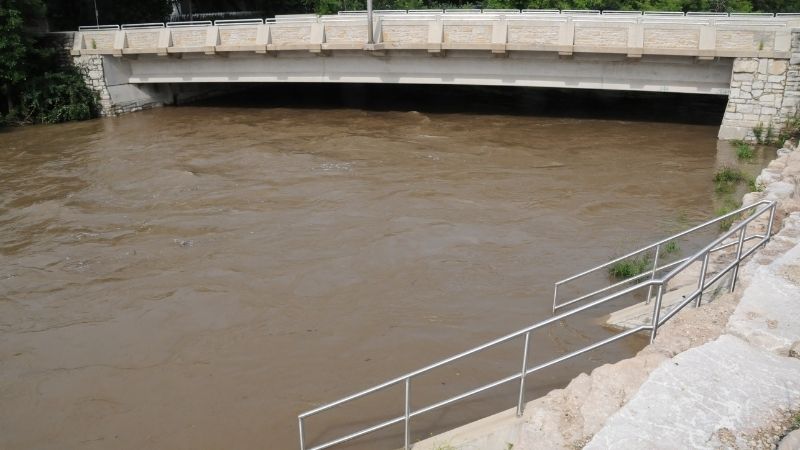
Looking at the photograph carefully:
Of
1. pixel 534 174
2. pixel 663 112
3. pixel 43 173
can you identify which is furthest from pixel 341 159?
pixel 663 112

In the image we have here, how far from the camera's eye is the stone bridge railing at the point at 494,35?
17.7 meters

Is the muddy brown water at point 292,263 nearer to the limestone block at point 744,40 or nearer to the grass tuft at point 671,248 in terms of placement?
the grass tuft at point 671,248

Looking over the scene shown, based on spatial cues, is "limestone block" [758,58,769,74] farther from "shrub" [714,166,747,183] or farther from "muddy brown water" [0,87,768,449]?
"shrub" [714,166,747,183]

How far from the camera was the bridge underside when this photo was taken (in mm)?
18828

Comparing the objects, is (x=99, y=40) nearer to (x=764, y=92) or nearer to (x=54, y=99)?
(x=54, y=99)

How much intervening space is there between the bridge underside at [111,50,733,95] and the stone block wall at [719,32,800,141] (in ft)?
1.72

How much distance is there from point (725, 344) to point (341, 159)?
13.7m

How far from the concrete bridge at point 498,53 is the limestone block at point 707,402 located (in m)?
15.2

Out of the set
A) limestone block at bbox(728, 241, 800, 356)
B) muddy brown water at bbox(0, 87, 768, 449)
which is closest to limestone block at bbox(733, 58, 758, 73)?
muddy brown water at bbox(0, 87, 768, 449)

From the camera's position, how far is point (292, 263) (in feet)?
35.4

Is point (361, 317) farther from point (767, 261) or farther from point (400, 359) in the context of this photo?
point (767, 261)

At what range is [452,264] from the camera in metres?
10.5

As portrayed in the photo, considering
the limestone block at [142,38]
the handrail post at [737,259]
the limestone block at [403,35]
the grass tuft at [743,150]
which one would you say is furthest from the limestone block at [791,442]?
the limestone block at [142,38]

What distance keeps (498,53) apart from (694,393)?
16.6 metres
